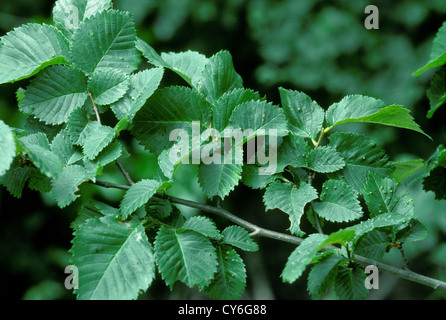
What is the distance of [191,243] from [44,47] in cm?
25

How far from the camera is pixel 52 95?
0.45 m

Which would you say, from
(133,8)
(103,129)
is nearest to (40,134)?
(103,129)

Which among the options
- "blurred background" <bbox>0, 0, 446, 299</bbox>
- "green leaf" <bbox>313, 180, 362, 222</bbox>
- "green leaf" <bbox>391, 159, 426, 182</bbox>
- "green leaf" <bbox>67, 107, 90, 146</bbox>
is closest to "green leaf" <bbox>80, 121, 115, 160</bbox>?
"green leaf" <bbox>67, 107, 90, 146</bbox>

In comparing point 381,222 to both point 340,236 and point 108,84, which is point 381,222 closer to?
point 340,236

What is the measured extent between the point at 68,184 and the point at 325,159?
256 millimetres

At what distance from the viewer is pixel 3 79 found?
42 centimetres

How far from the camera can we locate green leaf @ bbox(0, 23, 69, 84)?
430mm

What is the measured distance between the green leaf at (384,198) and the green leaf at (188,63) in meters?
0.22

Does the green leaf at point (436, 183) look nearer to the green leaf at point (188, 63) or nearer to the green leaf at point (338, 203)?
the green leaf at point (338, 203)

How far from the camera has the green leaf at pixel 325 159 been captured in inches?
17.5

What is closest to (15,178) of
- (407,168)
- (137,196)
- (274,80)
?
(137,196)

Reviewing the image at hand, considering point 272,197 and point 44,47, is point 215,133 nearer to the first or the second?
point 272,197

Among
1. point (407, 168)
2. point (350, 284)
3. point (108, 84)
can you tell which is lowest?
point (350, 284)
